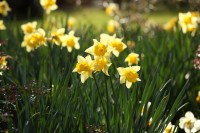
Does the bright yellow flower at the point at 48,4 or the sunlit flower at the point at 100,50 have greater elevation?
the bright yellow flower at the point at 48,4

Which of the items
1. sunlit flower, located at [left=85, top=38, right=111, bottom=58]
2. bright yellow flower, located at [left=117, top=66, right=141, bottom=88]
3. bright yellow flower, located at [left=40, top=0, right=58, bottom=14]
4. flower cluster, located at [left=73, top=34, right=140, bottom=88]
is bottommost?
bright yellow flower, located at [left=117, top=66, right=141, bottom=88]

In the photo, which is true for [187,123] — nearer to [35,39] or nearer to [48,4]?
[35,39]

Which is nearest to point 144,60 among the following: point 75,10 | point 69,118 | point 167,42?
point 167,42

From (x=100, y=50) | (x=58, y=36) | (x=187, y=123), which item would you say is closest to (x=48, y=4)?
(x=58, y=36)

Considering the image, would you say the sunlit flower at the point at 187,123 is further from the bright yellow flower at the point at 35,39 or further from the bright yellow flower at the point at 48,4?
the bright yellow flower at the point at 48,4

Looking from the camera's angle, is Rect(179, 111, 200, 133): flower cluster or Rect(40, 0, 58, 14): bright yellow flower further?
Rect(40, 0, 58, 14): bright yellow flower

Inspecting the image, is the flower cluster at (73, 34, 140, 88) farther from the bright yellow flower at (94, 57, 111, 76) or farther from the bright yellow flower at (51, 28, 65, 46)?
the bright yellow flower at (51, 28, 65, 46)

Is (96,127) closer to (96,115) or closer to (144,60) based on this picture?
(96,115)

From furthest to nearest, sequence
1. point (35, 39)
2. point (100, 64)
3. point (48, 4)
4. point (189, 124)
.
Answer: point (48, 4), point (35, 39), point (189, 124), point (100, 64)

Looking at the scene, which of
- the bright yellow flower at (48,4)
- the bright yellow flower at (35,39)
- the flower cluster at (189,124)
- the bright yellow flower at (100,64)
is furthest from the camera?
the bright yellow flower at (48,4)

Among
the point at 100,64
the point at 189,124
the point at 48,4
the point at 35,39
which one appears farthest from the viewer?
the point at 48,4

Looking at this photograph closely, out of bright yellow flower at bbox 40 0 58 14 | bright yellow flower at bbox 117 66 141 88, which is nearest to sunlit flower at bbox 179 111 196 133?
bright yellow flower at bbox 117 66 141 88

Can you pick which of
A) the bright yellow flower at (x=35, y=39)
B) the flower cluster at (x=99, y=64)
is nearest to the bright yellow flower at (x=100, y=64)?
the flower cluster at (x=99, y=64)
